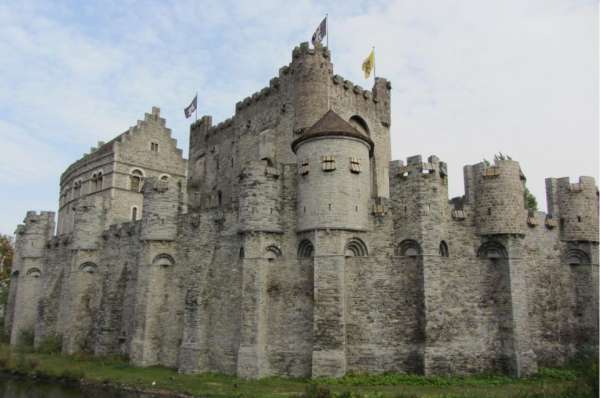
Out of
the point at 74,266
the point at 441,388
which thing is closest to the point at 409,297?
the point at 441,388

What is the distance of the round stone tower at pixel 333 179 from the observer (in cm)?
2225

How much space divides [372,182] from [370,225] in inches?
319

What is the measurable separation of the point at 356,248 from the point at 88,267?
18.7 metres

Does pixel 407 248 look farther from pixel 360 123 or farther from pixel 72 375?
pixel 72 375

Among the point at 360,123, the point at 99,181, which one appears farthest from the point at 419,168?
the point at 99,181

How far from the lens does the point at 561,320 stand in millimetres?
24281

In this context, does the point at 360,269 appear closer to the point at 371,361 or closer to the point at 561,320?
the point at 371,361

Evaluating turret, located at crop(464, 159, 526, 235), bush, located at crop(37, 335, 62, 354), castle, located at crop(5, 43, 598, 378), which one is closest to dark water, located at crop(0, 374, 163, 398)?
castle, located at crop(5, 43, 598, 378)

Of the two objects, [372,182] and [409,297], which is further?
[372,182]

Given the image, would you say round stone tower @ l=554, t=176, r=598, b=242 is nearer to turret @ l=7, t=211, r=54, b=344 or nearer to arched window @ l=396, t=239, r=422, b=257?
arched window @ l=396, t=239, r=422, b=257

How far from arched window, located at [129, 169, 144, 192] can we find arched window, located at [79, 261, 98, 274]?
34.7ft

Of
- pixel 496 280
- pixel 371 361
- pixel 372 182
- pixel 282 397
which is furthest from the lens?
pixel 372 182

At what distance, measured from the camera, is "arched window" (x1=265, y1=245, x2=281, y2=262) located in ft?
76.5

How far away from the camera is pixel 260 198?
77.1 feet
